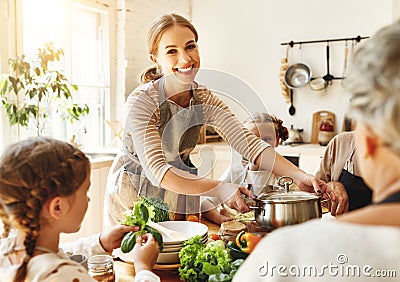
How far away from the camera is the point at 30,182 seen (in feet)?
3.10

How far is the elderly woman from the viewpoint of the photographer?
0.56m

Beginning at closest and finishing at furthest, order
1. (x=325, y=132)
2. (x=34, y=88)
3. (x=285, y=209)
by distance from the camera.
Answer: (x=285, y=209) < (x=34, y=88) < (x=325, y=132)

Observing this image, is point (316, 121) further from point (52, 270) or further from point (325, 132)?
point (52, 270)

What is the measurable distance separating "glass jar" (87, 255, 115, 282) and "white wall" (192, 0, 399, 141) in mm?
3252

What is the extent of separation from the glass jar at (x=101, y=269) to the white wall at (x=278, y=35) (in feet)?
10.7

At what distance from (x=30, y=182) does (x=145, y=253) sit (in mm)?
368

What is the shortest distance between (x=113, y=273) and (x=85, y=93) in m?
2.77

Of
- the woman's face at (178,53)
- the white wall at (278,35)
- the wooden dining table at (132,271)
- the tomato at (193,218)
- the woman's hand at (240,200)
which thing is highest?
the white wall at (278,35)

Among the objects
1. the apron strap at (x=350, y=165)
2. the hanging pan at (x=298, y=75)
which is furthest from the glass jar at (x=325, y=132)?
the apron strap at (x=350, y=165)

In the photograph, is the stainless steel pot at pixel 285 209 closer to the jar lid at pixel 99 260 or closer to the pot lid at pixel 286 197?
the pot lid at pixel 286 197

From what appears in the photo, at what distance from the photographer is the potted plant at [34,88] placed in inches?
108

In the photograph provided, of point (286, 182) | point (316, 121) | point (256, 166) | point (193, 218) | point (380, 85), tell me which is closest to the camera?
point (380, 85)

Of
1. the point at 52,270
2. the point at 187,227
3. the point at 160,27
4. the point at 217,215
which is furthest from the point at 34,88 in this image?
the point at 52,270

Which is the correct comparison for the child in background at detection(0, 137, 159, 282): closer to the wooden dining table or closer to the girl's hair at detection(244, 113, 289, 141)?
the wooden dining table
